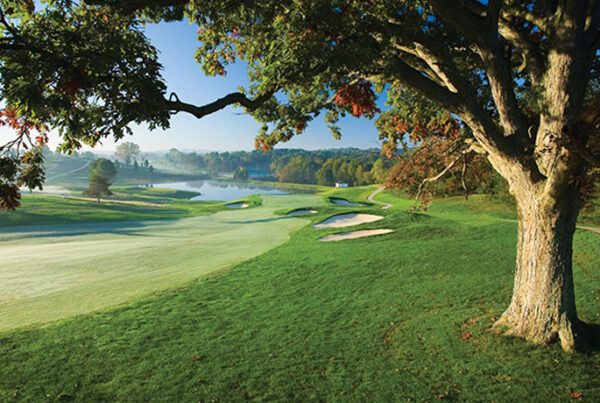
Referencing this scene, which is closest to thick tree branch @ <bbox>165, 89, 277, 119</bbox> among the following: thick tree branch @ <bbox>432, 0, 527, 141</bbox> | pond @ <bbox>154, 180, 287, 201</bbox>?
thick tree branch @ <bbox>432, 0, 527, 141</bbox>

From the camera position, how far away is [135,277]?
10.1 m

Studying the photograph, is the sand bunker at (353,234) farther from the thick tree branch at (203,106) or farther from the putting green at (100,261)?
the thick tree branch at (203,106)

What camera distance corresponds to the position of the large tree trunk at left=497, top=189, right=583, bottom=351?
4887mm

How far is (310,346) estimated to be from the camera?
5.94 meters

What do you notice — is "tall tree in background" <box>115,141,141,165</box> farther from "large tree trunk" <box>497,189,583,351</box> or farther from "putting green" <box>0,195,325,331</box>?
"large tree trunk" <box>497,189,583,351</box>

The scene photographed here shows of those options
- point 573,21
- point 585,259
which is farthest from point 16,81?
point 585,259

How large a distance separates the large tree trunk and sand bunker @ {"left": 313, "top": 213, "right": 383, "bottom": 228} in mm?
15883

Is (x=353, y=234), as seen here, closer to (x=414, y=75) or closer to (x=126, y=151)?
(x=414, y=75)

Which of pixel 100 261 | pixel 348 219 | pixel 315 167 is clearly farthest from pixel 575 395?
pixel 315 167

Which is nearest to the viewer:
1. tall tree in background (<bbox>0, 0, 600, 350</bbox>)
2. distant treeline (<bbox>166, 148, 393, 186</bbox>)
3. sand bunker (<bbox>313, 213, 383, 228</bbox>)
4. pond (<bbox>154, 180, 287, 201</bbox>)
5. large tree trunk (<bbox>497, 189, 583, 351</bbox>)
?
tall tree in background (<bbox>0, 0, 600, 350</bbox>)

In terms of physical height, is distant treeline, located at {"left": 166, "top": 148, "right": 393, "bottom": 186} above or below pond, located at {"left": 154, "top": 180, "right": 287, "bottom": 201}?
above

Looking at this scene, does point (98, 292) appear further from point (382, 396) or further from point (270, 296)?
point (382, 396)

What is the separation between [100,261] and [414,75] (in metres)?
12.0

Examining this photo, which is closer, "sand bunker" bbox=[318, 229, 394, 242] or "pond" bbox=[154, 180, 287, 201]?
"sand bunker" bbox=[318, 229, 394, 242]
